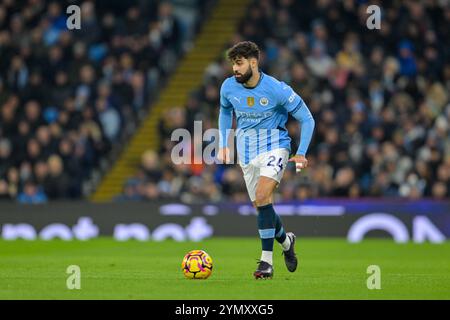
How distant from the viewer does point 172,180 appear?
22609 mm

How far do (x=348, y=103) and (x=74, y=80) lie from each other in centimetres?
667

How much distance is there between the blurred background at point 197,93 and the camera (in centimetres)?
2167

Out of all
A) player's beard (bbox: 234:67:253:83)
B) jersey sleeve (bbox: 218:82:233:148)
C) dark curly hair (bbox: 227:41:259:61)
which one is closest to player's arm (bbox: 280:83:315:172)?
player's beard (bbox: 234:67:253:83)

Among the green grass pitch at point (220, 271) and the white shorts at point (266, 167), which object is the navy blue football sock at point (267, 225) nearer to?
the white shorts at point (266, 167)

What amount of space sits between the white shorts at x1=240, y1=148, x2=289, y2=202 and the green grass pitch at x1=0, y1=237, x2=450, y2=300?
3.56 feet

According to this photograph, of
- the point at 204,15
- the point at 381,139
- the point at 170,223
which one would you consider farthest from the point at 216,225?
the point at 204,15

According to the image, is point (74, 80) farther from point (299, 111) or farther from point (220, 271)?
point (299, 111)

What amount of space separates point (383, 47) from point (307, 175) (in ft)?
13.3

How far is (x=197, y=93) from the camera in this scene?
2427 centimetres

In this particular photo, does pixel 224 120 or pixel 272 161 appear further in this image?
pixel 224 120

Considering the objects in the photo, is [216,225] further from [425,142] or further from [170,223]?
[425,142]

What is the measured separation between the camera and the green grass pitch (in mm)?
10102

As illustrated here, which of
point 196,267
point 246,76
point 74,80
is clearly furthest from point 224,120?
point 74,80

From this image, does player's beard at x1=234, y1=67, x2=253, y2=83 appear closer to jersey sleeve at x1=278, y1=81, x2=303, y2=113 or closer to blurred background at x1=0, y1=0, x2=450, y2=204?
jersey sleeve at x1=278, y1=81, x2=303, y2=113
